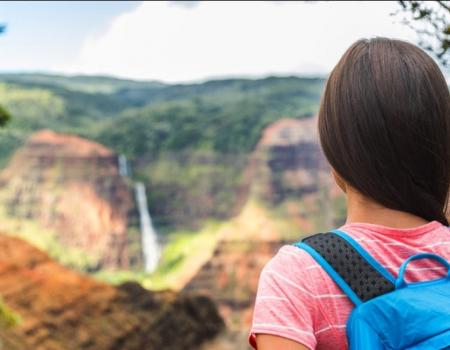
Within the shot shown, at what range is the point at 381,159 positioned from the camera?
81 centimetres

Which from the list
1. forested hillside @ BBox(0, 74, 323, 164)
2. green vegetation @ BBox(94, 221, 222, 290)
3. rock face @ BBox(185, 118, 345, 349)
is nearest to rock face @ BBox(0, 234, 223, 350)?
rock face @ BBox(185, 118, 345, 349)

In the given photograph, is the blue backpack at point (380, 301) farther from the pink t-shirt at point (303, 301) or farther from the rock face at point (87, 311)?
the rock face at point (87, 311)

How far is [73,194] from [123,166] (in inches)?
72.7

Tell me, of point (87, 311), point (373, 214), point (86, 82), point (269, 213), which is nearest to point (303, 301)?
point (373, 214)

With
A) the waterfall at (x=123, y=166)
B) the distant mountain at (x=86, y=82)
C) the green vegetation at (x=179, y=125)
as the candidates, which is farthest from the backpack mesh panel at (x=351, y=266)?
the distant mountain at (x=86, y=82)

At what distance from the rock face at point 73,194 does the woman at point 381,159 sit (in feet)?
66.1

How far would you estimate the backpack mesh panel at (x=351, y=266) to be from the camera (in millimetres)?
757

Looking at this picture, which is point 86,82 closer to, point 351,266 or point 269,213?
point 269,213

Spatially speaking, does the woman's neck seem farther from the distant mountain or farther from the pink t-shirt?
the distant mountain

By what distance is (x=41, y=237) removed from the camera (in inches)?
811

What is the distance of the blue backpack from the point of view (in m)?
0.74

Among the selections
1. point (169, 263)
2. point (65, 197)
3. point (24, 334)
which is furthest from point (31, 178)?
point (24, 334)

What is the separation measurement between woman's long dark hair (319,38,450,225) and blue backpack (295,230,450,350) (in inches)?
2.9

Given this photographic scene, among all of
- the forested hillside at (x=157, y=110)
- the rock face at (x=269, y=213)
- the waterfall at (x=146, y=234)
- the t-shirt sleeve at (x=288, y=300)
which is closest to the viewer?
the t-shirt sleeve at (x=288, y=300)
